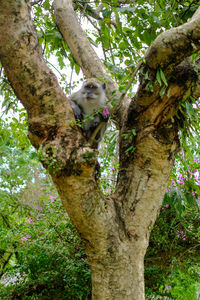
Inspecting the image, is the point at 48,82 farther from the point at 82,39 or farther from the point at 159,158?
the point at 82,39

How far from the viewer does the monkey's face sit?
3291mm

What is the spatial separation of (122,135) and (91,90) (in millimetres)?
1350

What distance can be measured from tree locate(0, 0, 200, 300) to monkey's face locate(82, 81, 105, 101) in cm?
127

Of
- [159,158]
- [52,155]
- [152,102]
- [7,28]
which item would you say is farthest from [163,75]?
[7,28]

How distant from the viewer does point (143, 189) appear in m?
2.05

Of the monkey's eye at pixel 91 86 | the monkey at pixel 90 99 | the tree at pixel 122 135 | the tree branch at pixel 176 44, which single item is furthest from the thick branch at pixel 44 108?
the monkey's eye at pixel 91 86

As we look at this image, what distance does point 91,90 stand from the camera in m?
3.32

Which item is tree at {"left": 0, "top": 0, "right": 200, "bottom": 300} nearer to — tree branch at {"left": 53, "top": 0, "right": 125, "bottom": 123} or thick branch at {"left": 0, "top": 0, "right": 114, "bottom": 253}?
thick branch at {"left": 0, "top": 0, "right": 114, "bottom": 253}

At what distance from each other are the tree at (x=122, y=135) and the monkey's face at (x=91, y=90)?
127 cm

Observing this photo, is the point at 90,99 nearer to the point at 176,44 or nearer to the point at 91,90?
the point at 91,90

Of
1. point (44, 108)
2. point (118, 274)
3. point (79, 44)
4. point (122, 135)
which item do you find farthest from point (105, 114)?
point (118, 274)

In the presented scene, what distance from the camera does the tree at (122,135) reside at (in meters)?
1.74

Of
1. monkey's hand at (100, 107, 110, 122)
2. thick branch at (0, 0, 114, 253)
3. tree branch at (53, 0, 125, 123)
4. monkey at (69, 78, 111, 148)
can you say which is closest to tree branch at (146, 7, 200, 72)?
thick branch at (0, 0, 114, 253)

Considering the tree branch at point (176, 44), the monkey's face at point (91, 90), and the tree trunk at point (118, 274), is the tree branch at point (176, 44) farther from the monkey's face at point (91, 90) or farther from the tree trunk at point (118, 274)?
the monkey's face at point (91, 90)
